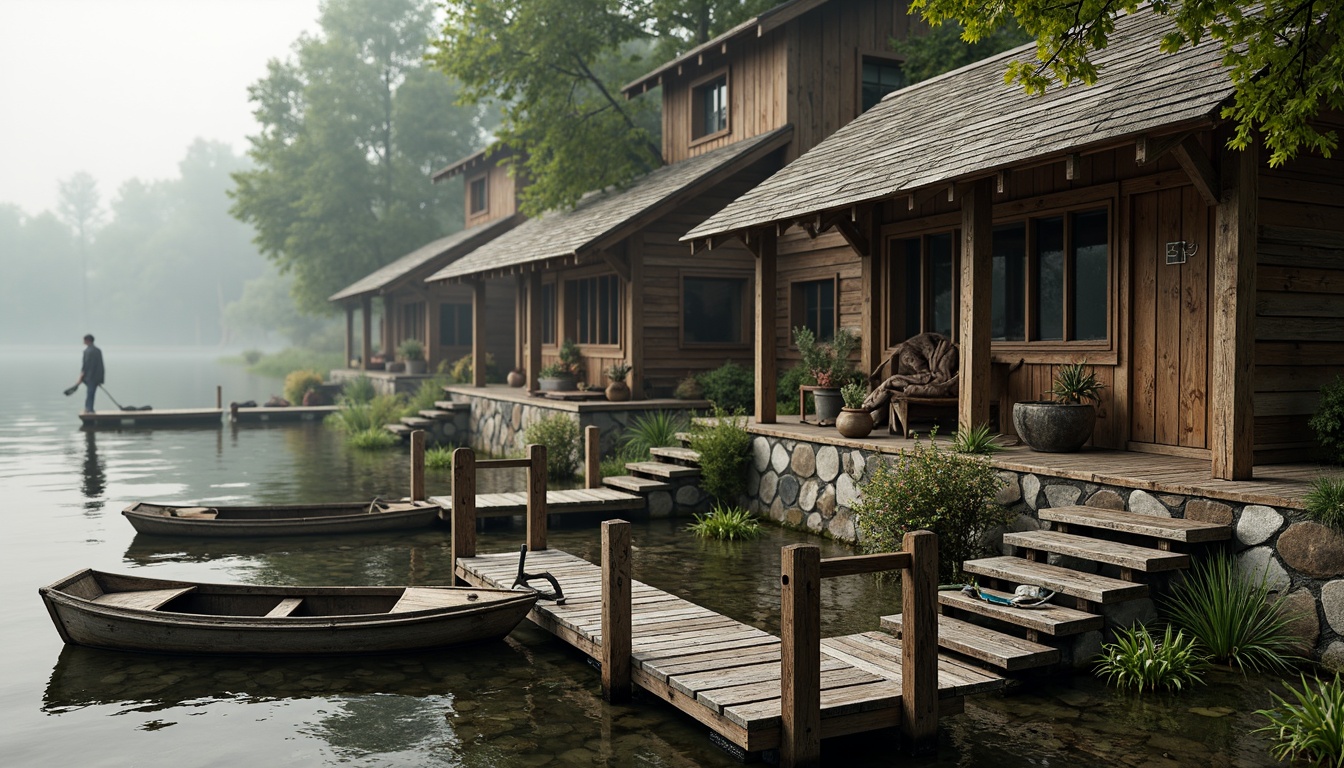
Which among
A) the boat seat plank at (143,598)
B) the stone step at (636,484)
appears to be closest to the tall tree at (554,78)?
the stone step at (636,484)

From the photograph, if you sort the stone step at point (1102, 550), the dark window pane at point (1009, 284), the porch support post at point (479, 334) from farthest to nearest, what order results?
the porch support post at point (479, 334) → the dark window pane at point (1009, 284) → the stone step at point (1102, 550)

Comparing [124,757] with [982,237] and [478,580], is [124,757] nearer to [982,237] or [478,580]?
[478,580]

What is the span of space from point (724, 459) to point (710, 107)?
1068 cm

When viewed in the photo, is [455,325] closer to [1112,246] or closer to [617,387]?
A: [617,387]

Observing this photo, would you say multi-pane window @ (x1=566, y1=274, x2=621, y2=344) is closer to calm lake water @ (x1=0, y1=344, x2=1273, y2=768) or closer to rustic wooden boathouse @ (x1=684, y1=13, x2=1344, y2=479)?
rustic wooden boathouse @ (x1=684, y1=13, x2=1344, y2=479)

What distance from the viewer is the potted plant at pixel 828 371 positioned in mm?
14000

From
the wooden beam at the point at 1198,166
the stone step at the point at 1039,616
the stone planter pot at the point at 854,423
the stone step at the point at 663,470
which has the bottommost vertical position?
the stone step at the point at 1039,616

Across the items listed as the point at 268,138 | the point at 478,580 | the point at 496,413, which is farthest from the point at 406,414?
the point at 268,138

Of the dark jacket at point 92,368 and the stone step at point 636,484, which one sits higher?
the dark jacket at point 92,368

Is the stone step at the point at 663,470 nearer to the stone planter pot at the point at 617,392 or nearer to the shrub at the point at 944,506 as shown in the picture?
the stone planter pot at the point at 617,392

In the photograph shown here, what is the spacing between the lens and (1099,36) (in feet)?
25.6

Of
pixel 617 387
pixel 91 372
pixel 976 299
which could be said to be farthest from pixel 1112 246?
pixel 91 372

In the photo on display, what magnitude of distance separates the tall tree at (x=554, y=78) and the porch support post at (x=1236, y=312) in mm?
16421

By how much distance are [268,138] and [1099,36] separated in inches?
1796
